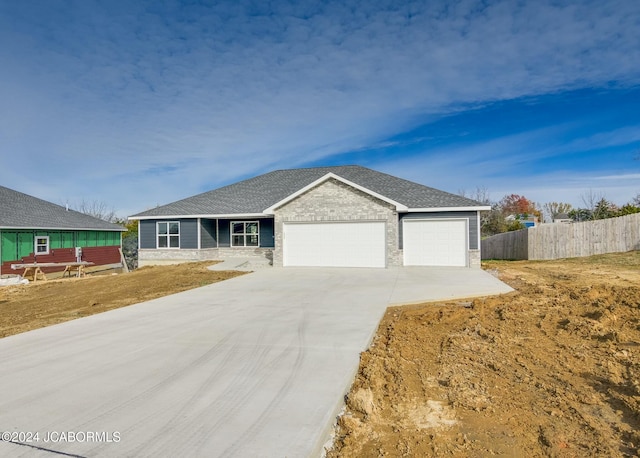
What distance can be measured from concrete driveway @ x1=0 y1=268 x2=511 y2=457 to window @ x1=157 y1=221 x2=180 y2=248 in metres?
12.1

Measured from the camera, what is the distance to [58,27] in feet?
37.9

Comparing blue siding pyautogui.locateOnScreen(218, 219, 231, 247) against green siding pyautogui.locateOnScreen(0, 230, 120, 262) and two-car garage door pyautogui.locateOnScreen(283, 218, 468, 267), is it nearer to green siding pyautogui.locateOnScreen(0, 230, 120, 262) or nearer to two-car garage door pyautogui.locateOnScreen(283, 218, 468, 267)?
two-car garage door pyautogui.locateOnScreen(283, 218, 468, 267)

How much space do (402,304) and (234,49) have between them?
426 inches

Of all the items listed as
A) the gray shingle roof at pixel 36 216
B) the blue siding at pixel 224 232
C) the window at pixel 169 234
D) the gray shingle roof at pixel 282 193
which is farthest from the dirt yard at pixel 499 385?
the gray shingle roof at pixel 36 216

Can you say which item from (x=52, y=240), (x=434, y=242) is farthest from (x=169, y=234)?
(x=434, y=242)

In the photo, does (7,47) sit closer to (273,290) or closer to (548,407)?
(273,290)

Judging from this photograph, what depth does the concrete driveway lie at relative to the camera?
2982mm

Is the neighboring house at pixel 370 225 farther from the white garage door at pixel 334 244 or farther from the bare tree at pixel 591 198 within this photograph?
the bare tree at pixel 591 198

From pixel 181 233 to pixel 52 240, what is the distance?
317 inches

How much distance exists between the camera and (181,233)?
19.7m

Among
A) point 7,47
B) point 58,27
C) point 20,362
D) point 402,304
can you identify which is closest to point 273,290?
point 402,304

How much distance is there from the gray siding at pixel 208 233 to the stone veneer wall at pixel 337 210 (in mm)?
5174

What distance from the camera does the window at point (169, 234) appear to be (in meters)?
19.8

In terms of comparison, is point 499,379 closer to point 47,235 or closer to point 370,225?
point 370,225
